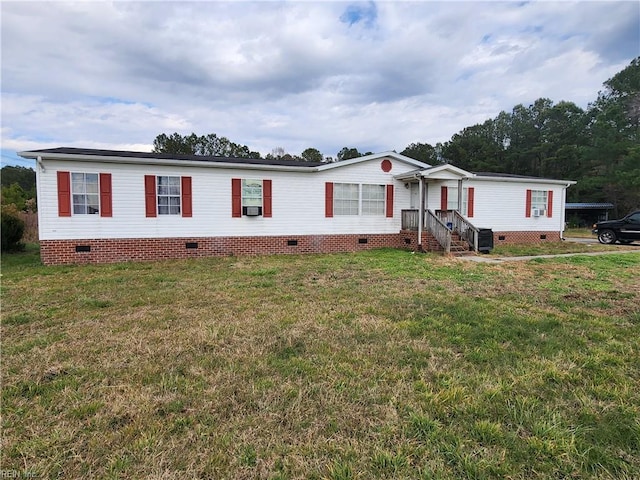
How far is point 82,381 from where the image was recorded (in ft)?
9.02

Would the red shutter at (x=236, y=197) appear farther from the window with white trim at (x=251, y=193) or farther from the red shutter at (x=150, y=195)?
the red shutter at (x=150, y=195)

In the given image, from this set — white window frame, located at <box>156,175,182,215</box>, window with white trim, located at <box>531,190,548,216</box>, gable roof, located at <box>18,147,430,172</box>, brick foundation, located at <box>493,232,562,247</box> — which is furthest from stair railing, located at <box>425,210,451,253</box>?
white window frame, located at <box>156,175,182,215</box>

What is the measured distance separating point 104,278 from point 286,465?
23.2 ft

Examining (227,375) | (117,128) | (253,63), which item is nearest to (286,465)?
(227,375)

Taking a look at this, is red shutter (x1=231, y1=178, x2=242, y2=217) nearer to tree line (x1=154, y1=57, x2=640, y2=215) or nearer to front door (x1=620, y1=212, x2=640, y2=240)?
front door (x1=620, y1=212, x2=640, y2=240)

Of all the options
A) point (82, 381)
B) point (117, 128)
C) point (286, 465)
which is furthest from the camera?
point (117, 128)

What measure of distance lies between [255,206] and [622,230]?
1619cm

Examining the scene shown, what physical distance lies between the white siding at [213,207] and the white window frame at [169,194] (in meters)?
0.16

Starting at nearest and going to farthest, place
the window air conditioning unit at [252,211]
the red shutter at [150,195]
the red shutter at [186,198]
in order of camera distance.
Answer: the red shutter at [150,195] < the red shutter at [186,198] < the window air conditioning unit at [252,211]

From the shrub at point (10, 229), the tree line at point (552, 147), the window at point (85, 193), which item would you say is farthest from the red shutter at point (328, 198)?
the tree line at point (552, 147)

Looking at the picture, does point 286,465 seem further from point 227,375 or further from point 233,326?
point 233,326

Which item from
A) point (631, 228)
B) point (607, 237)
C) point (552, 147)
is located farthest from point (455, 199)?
point (552, 147)

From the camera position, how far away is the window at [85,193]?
969 centimetres

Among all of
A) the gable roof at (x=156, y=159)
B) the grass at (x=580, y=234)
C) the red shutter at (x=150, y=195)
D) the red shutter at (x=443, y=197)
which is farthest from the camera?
the grass at (x=580, y=234)
